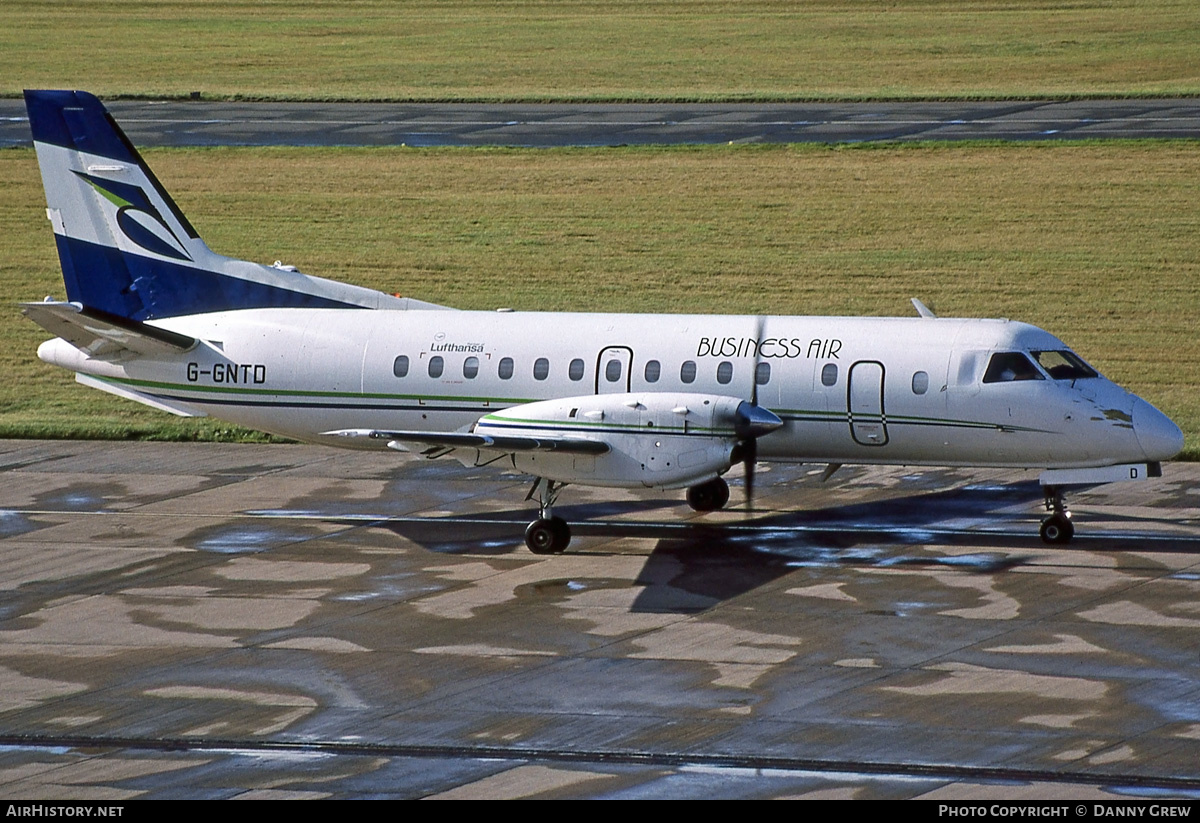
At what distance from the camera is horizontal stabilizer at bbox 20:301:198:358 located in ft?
86.0

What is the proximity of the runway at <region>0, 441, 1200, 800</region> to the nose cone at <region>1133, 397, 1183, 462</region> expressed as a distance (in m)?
1.44

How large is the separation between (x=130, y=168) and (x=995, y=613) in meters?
16.3

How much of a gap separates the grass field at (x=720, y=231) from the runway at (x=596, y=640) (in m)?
11.7

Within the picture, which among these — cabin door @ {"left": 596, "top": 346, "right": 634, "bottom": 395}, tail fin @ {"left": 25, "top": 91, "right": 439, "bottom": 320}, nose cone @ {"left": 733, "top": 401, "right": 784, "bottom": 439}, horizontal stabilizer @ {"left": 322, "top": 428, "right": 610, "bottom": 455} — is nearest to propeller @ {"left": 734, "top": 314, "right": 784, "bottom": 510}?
nose cone @ {"left": 733, "top": 401, "right": 784, "bottom": 439}

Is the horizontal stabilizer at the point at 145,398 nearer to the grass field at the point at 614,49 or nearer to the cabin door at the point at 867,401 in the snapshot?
the cabin door at the point at 867,401

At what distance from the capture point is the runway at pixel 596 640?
16359mm

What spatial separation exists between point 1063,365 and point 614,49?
64.6m

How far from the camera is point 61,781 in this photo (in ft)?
53.3

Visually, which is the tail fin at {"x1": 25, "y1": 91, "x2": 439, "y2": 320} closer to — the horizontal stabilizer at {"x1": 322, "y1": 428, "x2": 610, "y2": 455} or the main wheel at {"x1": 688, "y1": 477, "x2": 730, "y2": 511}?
the horizontal stabilizer at {"x1": 322, "y1": 428, "x2": 610, "y2": 455}

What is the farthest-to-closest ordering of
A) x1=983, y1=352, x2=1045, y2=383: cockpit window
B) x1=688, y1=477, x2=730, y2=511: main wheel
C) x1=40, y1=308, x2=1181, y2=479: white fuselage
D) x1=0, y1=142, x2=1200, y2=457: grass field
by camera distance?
1. x1=0, y1=142, x2=1200, y2=457: grass field
2. x1=688, y1=477, x2=730, y2=511: main wheel
3. x1=983, y1=352, x2=1045, y2=383: cockpit window
4. x1=40, y1=308, x2=1181, y2=479: white fuselage

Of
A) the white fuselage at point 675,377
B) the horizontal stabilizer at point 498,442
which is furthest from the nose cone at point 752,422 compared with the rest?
the horizontal stabilizer at point 498,442

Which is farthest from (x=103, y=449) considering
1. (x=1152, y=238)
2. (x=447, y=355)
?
(x=1152, y=238)

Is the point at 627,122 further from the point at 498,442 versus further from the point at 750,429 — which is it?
the point at 750,429

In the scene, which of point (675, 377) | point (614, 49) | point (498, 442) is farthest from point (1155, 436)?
point (614, 49)
